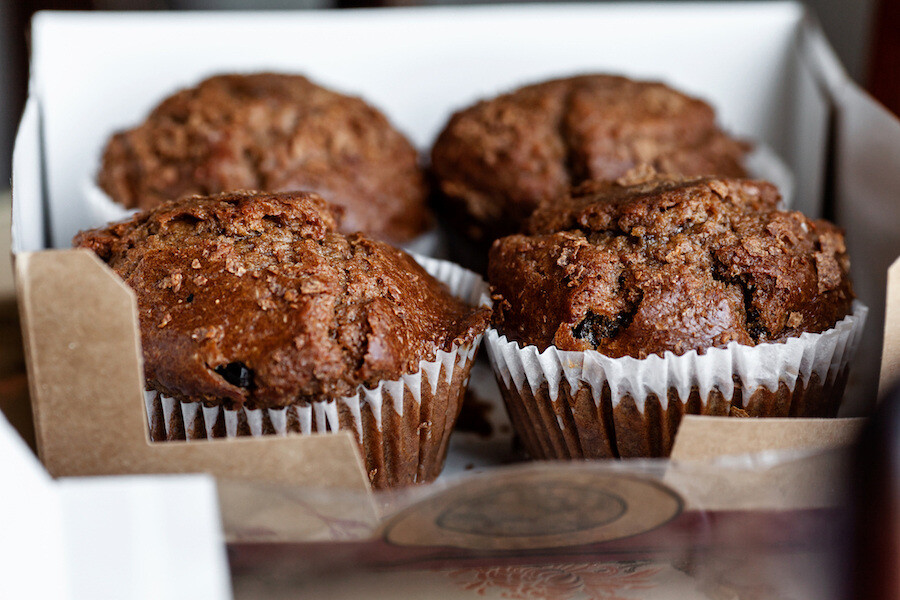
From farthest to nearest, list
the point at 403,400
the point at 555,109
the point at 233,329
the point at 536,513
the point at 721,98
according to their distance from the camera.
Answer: the point at 721,98 < the point at 555,109 < the point at 403,400 < the point at 233,329 < the point at 536,513

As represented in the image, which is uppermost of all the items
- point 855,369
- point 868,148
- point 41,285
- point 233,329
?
point 868,148

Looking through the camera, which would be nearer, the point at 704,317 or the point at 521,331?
the point at 704,317

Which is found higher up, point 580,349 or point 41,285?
point 41,285

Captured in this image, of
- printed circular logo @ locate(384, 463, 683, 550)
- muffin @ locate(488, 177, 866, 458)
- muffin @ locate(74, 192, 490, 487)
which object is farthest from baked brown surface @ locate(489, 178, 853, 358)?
printed circular logo @ locate(384, 463, 683, 550)

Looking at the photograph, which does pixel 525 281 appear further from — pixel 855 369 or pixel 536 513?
pixel 855 369

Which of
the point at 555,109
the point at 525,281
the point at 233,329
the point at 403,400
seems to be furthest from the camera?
the point at 555,109

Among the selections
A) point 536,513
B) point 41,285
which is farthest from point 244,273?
point 536,513

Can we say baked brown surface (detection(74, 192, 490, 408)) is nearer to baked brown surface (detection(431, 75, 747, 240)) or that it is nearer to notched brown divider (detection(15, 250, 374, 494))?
notched brown divider (detection(15, 250, 374, 494))
